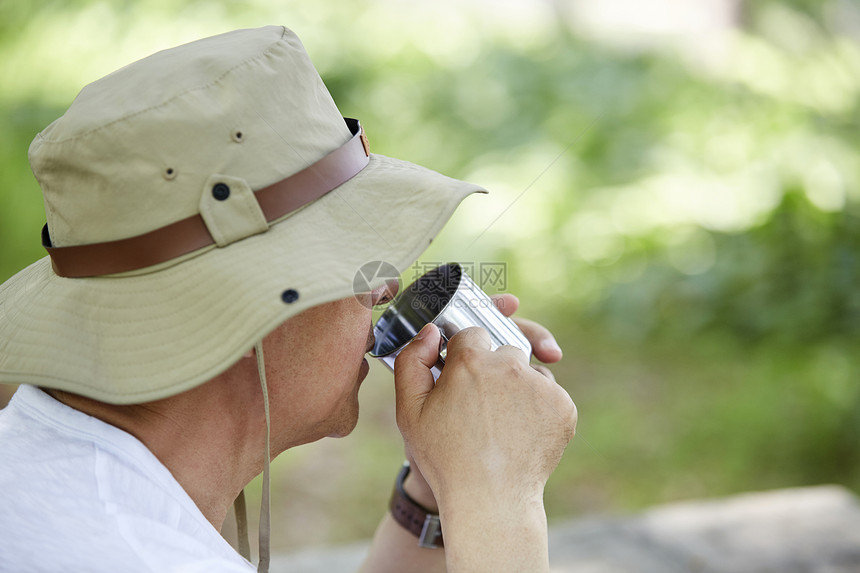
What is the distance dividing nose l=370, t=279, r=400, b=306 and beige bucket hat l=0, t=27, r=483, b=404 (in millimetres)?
131

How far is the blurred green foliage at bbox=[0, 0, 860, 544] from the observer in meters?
3.48

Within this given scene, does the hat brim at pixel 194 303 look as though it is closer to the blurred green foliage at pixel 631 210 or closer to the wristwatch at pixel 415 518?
the wristwatch at pixel 415 518

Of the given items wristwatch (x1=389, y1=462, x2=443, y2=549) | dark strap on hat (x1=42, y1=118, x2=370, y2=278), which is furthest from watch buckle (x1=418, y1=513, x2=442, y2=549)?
dark strap on hat (x1=42, y1=118, x2=370, y2=278)

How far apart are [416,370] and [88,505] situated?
0.53 m

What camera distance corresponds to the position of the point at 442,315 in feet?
4.26

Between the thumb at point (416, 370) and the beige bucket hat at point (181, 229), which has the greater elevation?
the beige bucket hat at point (181, 229)

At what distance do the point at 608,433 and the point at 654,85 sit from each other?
257 cm

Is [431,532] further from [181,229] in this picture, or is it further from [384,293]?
[181,229]

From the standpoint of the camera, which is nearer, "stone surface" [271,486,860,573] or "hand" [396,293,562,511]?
"hand" [396,293,562,511]

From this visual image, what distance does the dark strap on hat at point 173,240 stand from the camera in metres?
1.04
